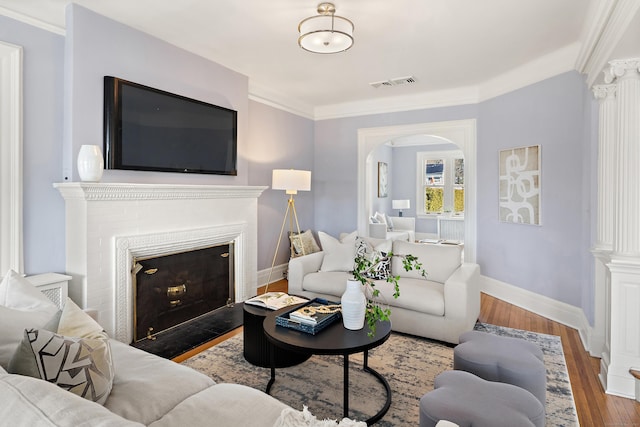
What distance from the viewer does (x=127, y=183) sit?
3.17 meters

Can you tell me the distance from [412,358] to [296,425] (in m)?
2.01

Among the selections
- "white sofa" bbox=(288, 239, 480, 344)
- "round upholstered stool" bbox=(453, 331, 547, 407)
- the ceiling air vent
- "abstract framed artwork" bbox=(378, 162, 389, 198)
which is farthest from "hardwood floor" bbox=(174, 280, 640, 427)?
"abstract framed artwork" bbox=(378, 162, 389, 198)

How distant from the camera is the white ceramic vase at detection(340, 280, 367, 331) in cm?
A: 231

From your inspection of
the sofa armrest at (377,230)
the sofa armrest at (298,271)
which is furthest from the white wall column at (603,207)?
the sofa armrest at (377,230)

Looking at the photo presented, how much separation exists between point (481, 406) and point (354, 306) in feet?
2.93

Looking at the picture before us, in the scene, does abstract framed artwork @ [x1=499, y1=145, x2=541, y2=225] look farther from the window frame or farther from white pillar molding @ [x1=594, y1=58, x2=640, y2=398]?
the window frame

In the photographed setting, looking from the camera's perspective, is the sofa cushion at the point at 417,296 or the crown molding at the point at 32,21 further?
the sofa cushion at the point at 417,296

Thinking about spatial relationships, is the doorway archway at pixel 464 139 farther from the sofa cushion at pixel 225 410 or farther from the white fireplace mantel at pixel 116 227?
the sofa cushion at pixel 225 410

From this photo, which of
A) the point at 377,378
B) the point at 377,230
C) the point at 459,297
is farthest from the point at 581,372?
the point at 377,230

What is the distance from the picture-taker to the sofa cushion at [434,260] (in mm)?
3678

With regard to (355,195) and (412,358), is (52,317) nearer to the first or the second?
(412,358)

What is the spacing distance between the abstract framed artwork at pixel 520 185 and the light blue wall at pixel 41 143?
185 inches

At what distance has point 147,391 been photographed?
1.58 m

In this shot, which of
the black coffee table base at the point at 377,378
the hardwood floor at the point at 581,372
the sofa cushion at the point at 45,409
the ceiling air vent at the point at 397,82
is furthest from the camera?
the ceiling air vent at the point at 397,82
